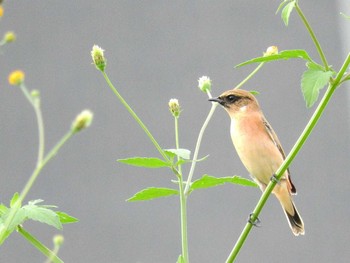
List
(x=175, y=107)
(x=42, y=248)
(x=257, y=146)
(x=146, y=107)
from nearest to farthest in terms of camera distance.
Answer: (x=42, y=248)
(x=175, y=107)
(x=257, y=146)
(x=146, y=107)

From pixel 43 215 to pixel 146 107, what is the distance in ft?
20.3

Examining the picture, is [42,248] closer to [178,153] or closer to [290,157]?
[178,153]

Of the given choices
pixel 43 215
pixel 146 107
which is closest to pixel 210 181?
pixel 43 215

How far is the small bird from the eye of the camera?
9.70 ft

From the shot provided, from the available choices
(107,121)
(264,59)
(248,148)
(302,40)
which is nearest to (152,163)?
(264,59)

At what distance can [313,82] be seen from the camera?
1.62 m

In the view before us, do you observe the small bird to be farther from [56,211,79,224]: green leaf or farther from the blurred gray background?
the blurred gray background

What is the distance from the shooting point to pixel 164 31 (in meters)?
7.82

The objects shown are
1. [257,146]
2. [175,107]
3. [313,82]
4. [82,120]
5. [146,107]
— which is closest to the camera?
[82,120]

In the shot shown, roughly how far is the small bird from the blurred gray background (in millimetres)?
4027

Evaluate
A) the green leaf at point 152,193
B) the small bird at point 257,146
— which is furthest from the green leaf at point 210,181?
the small bird at point 257,146

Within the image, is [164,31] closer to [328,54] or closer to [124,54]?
[124,54]

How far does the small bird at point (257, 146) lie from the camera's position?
9.70ft

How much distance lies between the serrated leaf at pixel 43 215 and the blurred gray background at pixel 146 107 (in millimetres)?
5752
